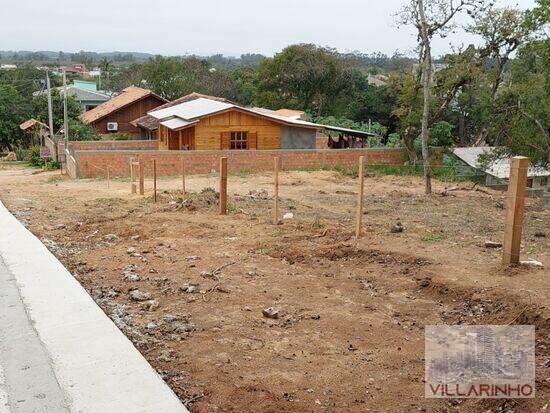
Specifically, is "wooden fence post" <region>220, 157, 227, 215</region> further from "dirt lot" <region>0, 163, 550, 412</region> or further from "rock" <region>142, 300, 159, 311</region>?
"rock" <region>142, 300, 159, 311</region>

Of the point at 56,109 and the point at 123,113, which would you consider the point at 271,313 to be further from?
the point at 123,113

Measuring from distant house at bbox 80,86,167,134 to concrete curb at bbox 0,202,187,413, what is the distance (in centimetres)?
3893

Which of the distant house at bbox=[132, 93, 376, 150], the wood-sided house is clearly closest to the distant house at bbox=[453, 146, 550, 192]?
the distant house at bbox=[132, 93, 376, 150]

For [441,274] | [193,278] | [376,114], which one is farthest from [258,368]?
[376,114]

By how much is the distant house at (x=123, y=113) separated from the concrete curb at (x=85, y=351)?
38.9 metres

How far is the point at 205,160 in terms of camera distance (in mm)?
25188

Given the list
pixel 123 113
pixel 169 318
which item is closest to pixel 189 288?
pixel 169 318

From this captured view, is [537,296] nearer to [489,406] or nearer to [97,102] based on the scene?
[489,406]

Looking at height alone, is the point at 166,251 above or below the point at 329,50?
below

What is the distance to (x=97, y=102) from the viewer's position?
192ft

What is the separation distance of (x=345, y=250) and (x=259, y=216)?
4106 millimetres

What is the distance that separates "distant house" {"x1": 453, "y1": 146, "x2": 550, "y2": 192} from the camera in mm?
26516

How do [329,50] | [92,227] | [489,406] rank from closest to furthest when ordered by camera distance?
[489,406]
[92,227]
[329,50]

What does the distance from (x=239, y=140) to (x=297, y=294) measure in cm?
2194
